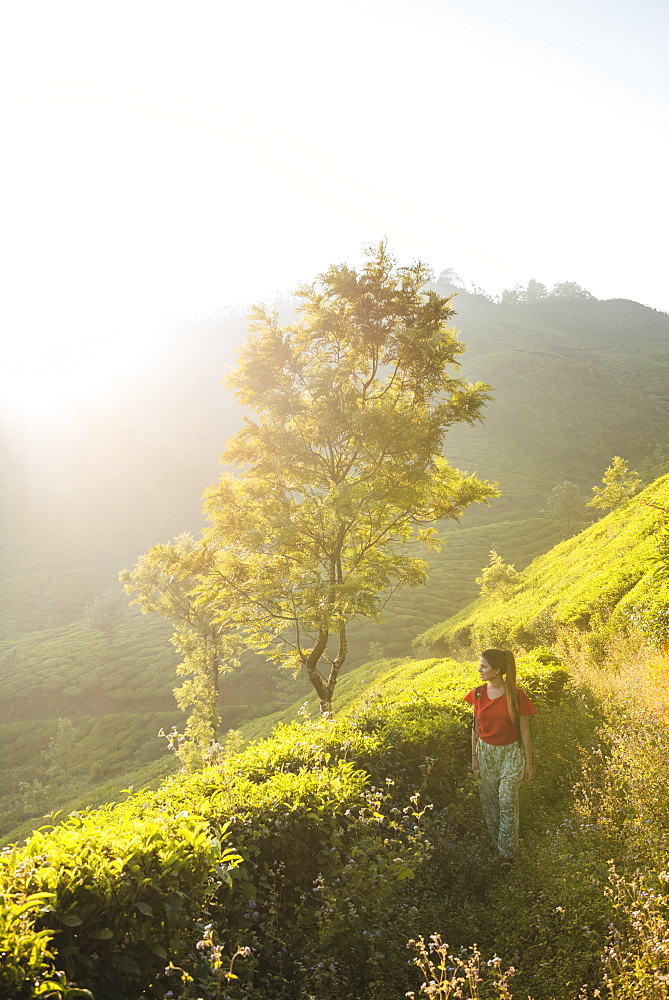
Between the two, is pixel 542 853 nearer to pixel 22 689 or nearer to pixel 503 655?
pixel 503 655

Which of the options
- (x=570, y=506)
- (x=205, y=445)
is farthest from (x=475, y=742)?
(x=205, y=445)

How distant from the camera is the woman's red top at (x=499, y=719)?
6367mm

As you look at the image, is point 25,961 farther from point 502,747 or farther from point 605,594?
point 605,594

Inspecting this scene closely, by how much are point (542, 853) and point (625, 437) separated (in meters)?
121

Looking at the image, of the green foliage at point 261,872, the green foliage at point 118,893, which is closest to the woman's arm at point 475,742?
the green foliage at point 261,872

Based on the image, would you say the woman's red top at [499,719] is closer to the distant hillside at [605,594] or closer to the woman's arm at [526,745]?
the woman's arm at [526,745]

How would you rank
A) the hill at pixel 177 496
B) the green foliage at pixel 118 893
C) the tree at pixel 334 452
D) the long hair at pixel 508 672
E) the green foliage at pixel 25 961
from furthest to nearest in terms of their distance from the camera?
the hill at pixel 177 496 < the tree at pixel 334 452 < the long hair at pixel 508 672 < the green foliage at pixel 118 893 < the green foliage at pixel 25 961

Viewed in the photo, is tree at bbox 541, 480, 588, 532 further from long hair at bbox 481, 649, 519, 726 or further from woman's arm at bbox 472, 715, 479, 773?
long hair at bbox 481, 649, 519, 726

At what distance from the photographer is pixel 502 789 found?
248 inches

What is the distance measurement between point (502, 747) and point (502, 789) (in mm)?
481

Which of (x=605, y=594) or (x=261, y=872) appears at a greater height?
(x=261, y=872)

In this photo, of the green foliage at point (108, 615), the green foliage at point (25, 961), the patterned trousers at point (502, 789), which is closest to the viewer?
the green foliage at point (25, 961)

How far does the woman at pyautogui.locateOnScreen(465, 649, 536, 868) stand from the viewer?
20.2 ft

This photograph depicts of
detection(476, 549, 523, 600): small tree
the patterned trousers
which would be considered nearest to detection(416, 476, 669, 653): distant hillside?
→ detection(476, 549, 523, 600): small tree
